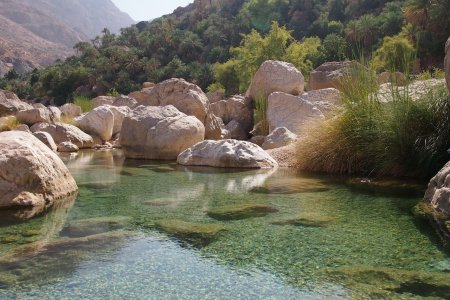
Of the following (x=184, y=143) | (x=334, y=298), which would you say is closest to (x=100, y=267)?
(x=334, y=298)

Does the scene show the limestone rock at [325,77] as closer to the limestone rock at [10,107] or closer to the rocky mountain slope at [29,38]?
the limestone rock at [10,107]

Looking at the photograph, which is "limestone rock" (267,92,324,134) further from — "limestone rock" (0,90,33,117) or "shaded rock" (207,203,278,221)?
"limestone rock" (0,90,33,117)

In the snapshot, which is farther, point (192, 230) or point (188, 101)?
point (188, 101)

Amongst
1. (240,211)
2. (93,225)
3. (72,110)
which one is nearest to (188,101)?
(240,211)

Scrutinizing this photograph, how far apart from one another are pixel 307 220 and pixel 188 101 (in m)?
9.26

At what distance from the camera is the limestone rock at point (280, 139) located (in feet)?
36.6

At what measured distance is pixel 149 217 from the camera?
5.34m

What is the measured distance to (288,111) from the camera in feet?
A: 41.6

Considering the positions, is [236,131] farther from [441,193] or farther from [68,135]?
[441,193]

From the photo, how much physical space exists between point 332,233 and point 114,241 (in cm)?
195


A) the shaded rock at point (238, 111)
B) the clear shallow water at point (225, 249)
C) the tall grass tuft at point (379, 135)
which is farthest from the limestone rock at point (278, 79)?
the clear shallow water at point (225, 249)

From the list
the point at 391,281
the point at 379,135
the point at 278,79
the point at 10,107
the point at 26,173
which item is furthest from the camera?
the point at 10,107

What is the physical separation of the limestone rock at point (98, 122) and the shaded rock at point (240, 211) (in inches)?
442

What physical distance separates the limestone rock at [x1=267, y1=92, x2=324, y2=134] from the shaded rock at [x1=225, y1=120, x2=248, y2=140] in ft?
7.32
